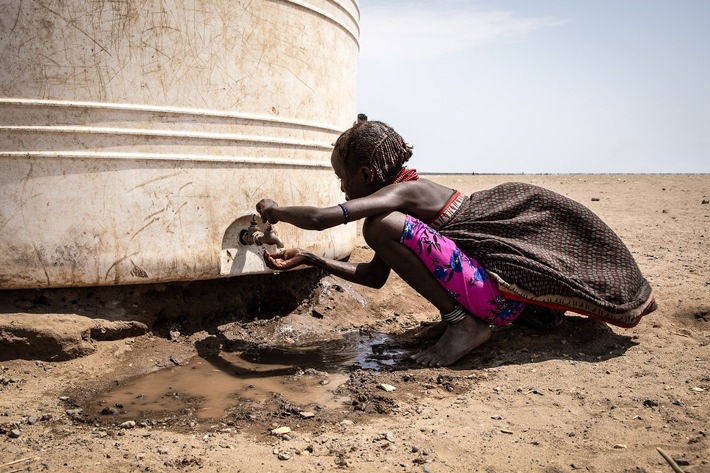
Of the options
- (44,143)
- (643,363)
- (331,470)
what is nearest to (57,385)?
(44,143)

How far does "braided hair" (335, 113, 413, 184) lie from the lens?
10.3ft

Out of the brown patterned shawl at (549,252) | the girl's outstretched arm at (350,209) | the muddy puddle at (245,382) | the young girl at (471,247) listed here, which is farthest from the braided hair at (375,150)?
the muddy puddle at (245,382)

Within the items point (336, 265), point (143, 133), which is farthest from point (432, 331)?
point (143, 133)

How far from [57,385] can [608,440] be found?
Answer: 2.21 m

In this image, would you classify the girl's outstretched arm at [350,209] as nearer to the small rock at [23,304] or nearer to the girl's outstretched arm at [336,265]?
the girl's outstretched arm at [336,265]

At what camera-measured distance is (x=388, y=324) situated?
405 centimetres

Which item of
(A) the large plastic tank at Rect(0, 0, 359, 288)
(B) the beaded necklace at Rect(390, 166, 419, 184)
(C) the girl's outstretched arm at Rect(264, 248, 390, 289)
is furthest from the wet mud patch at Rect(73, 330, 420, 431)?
(B) the beaded necklace at Rect(390, 166, 419, 184)

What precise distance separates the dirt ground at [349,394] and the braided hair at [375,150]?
937mm

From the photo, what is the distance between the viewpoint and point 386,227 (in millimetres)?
3057

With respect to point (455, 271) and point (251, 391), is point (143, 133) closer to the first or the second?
point (251, 391)

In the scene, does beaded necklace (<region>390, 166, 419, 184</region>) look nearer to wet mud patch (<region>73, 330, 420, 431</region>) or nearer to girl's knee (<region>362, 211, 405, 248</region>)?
girl's knee (<region>362, 211, 405, 248</region>)

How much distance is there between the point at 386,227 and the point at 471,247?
45cm

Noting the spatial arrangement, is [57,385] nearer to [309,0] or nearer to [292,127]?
[292,127]

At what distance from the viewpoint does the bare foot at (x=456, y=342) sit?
10.1 ft
